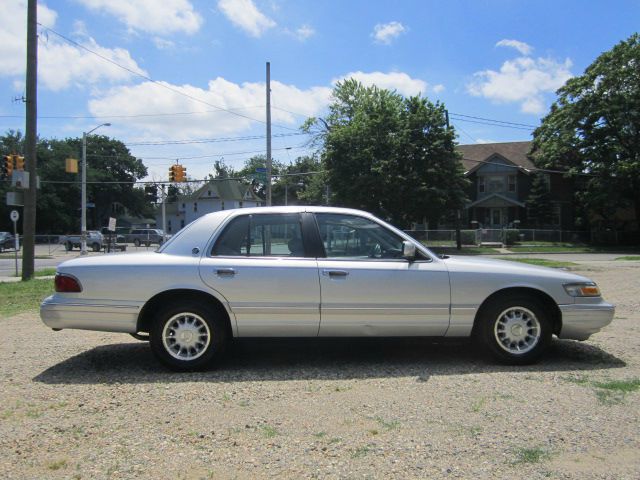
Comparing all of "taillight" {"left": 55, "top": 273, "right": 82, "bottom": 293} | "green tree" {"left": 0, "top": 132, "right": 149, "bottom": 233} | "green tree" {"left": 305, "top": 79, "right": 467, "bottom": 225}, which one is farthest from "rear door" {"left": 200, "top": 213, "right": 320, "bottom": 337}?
"green tree" {"left": 0, "top": 132, "right": 149, "bottom": 233}

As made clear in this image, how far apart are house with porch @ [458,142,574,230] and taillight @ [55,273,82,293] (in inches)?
1659

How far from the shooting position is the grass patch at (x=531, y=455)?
3388mm

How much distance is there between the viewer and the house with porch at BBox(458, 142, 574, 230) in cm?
4478

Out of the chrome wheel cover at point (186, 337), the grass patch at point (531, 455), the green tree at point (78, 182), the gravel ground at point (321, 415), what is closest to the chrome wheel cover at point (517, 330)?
the gravel ground at point (321, 415)

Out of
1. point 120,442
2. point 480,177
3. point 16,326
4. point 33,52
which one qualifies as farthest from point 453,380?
point 480,177

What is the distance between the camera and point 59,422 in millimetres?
4031

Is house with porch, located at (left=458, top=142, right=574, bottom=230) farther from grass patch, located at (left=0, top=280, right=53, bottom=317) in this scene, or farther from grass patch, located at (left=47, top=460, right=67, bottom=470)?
grass patch, located at (left=47, top=460, right=67, bottom=470)

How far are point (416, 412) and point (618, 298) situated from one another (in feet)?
26.5

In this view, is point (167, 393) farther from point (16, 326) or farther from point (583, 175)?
point (583, 175)

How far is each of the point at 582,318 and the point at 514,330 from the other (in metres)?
0.70

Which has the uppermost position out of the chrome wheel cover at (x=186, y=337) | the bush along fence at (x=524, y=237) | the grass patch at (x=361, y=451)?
the bush along fence at (x=524, y=237)

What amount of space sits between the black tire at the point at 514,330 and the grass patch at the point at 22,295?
7.79 meters

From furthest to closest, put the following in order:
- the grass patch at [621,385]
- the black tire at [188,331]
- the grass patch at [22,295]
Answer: the grass patch at [22,295]
the black tire at [188,331]
the grass patch at [621,385]

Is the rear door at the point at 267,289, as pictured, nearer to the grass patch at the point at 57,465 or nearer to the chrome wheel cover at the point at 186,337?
the chrome wheel cover at the point at 186,337
